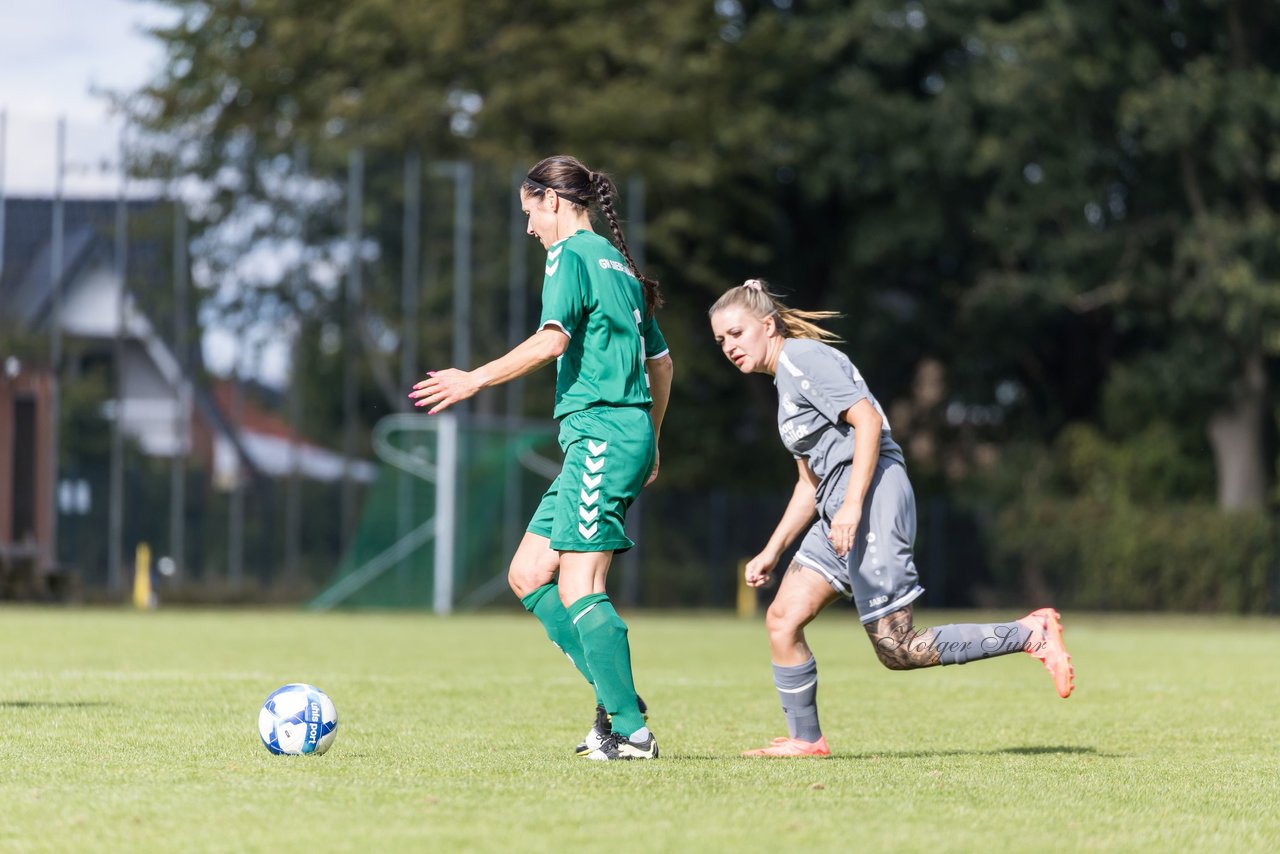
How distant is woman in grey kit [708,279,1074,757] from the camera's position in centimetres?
729

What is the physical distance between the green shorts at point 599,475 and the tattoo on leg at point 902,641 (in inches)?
39.3

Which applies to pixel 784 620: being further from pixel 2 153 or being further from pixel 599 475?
pixel 2 153

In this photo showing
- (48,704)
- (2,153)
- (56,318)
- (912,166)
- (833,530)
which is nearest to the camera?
(833,530)

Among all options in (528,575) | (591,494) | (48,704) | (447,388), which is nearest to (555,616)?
(528,575)

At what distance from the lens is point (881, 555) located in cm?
730

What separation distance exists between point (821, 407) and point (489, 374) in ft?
4.70

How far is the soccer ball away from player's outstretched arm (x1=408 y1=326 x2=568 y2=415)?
1.20 m

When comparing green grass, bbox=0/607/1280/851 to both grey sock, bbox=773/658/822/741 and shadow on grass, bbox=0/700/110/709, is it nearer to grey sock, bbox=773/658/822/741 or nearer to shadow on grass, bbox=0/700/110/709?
shadow on grass, bbox=0/700/110/709

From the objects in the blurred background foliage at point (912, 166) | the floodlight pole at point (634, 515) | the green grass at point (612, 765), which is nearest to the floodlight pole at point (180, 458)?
the blurred background foliage at point (912, 166)

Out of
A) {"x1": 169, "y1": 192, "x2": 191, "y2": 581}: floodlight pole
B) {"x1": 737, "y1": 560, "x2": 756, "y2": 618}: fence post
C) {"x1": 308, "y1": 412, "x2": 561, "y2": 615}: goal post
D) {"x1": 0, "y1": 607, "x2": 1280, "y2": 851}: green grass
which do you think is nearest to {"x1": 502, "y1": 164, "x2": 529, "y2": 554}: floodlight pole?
{"x1": 308, "y1": 412, "x2": 561, "y2": 615}: goal post

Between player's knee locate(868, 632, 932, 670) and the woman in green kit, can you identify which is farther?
player's knee locate(868, 632, 932, 670)

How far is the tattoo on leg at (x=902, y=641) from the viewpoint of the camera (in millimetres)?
7285

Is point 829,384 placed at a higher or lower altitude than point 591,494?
higher

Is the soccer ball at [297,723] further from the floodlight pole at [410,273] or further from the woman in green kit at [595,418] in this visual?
the floodlight pole at [410,273]
